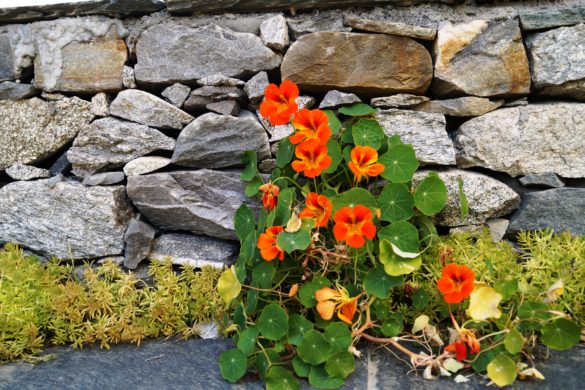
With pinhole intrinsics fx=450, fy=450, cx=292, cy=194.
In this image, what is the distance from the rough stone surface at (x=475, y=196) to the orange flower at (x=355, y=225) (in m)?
0.58

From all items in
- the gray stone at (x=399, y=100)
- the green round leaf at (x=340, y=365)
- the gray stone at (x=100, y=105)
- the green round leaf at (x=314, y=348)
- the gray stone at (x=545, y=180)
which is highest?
the gray stone at (x=100, y=105)

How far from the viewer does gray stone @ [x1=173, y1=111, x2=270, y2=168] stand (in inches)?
80.0

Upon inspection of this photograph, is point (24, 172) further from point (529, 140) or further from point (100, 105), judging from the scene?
point (529, 140)

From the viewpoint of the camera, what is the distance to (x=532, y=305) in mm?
1396

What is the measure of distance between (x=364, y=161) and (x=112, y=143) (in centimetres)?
121

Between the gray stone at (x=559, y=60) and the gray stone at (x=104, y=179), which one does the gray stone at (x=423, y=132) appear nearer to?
the gray stone at (x=559, y=60)

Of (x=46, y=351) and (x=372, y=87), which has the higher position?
(x=372, y=87)

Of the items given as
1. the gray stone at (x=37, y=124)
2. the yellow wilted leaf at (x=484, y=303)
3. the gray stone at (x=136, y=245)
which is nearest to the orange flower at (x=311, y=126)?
the yellow wilted leaf at (x=484, y=303)

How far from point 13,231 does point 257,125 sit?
1.30m

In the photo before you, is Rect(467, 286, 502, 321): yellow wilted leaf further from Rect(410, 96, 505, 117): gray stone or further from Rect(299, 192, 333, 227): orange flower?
Rect(410, 96, 505, 117): gray stone

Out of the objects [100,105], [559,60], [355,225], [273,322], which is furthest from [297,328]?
[559,60]

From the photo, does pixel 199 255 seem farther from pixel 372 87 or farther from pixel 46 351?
pixel 372 87

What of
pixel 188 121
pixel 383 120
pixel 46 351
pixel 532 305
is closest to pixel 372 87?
pixel 383 120

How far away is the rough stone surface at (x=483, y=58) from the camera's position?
1.92 meters
